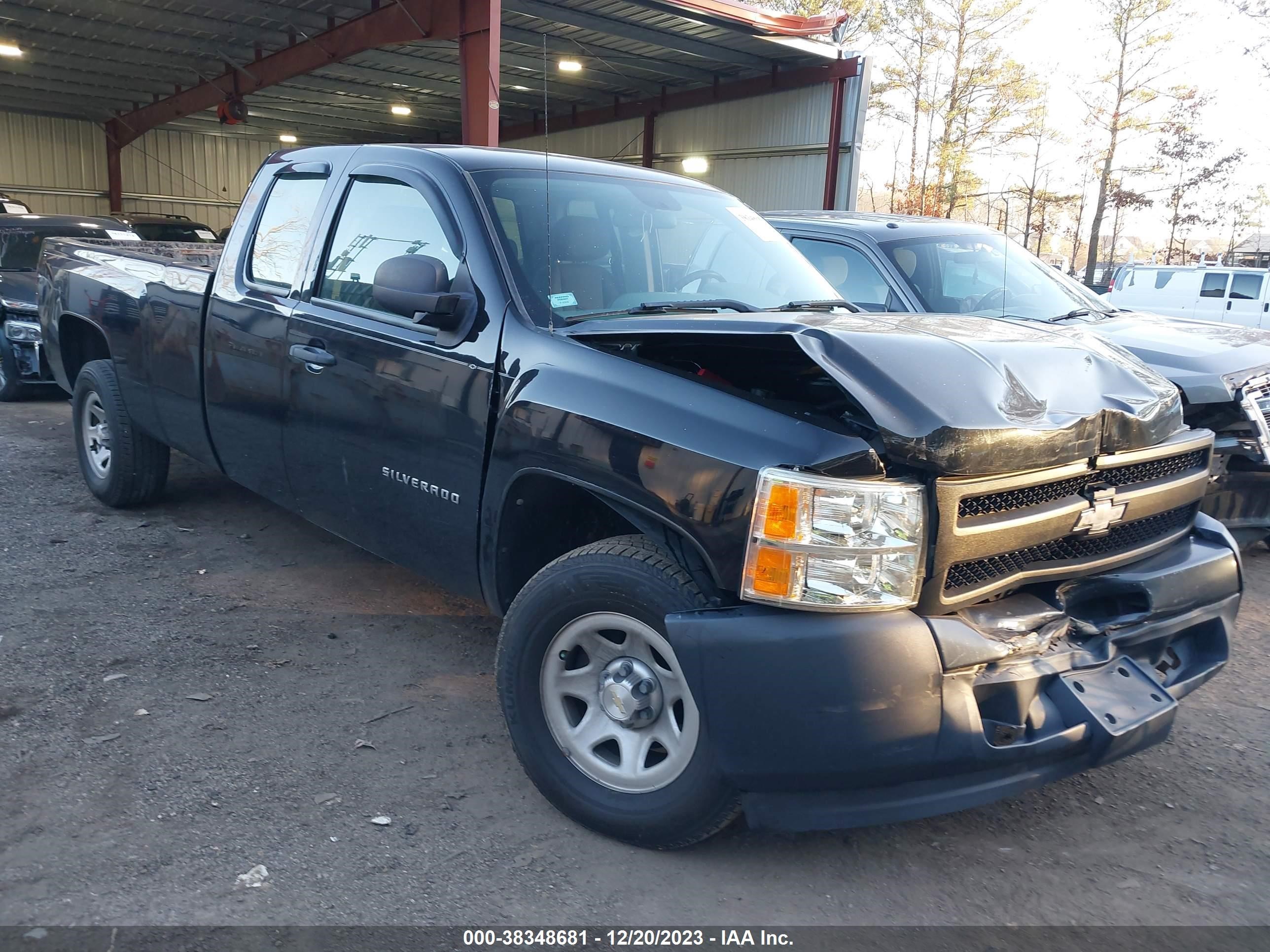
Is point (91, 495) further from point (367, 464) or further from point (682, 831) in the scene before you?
point (682, 831)

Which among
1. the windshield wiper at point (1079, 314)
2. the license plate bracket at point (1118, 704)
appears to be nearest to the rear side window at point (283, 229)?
the license plate bracket at point (1118, 704)

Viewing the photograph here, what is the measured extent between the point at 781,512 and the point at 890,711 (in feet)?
1.74

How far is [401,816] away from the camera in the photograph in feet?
9.72

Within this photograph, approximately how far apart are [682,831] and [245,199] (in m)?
3.55

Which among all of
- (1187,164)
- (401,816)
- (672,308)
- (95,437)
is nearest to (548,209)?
(672,308)

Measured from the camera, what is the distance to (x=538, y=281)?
3.31m

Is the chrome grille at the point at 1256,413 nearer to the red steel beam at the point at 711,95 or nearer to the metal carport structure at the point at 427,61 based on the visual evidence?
the metal carport structure at the point at 427,61

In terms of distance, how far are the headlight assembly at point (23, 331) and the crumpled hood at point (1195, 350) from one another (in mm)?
8655

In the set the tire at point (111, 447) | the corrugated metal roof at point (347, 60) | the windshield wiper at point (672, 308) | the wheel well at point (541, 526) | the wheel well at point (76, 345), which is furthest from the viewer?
the corrugated metal roof at point (347, 60)

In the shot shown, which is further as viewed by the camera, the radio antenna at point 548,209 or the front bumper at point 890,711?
the radio antenna at point 548,209

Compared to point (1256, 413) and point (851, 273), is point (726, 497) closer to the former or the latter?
point (1256, 413)

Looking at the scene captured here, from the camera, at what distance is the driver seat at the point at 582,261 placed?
11.0 ft

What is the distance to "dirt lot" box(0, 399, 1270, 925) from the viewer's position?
2.58m

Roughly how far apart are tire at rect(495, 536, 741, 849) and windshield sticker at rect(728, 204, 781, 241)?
1923 millimetres
